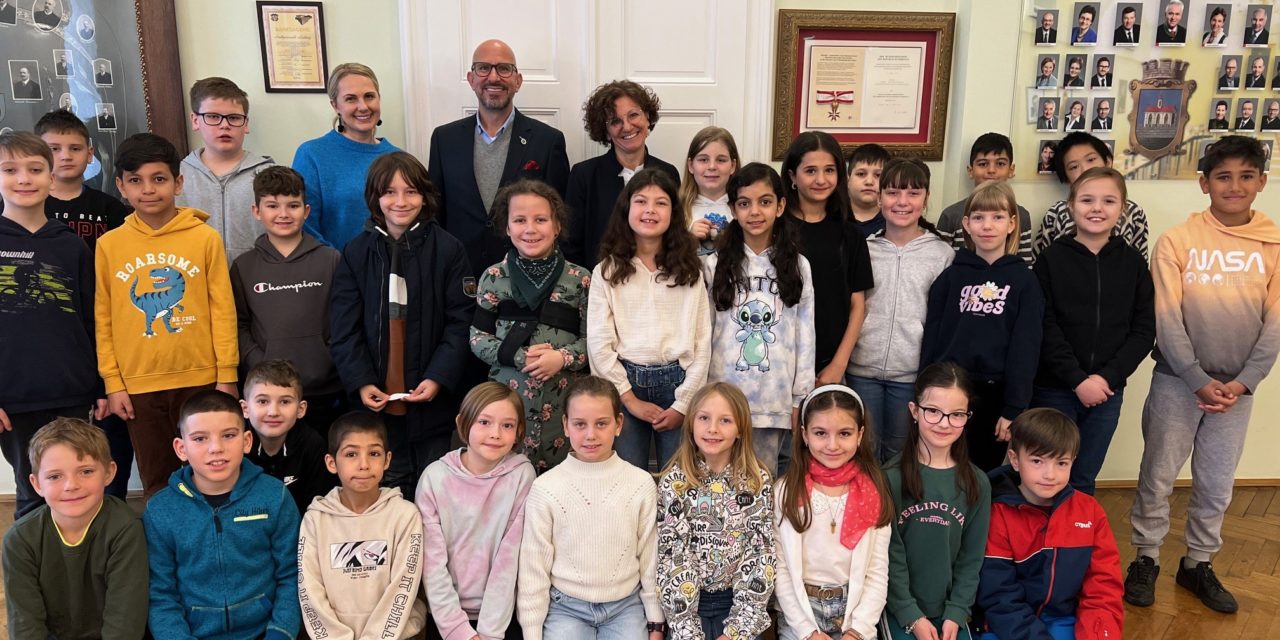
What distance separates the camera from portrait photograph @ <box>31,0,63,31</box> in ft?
9.57

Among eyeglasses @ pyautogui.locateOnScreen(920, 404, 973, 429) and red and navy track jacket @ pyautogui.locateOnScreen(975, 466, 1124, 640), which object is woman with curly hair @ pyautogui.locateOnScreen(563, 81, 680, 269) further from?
red and navy track jacket @ pyautogui.locateOnScreen(975, 466, 1124, 640)

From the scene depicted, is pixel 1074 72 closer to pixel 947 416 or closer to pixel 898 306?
pixel 898 306

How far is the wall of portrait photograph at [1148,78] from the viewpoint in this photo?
322cm

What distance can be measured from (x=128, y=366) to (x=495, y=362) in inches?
43.7

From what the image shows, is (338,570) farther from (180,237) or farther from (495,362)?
(180,237)

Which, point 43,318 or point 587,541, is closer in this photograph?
point 587,541

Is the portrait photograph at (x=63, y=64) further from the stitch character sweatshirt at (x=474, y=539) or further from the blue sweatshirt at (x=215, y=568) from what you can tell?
the stitch character sweatshirt at (x=474, y=539)

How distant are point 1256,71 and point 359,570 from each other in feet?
12.9

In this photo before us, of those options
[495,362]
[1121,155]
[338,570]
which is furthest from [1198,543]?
[338,570]

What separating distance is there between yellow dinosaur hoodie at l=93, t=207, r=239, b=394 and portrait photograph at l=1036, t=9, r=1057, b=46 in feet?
10.5

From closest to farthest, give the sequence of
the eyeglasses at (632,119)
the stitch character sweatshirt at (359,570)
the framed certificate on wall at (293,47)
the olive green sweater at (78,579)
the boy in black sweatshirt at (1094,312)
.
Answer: the olive green sweater at (78,579), the stitch character sweatshirt at (359,570), the boy in black sweatshirt at (1094,312), the eyeglasses at (632,119), the framed certificate on wall at (293,47)

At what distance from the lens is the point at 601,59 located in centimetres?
Answer: 319

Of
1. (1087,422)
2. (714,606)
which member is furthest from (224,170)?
(1087,422)

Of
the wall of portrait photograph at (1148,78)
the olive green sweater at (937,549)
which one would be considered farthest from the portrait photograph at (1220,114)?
the olive green sweater at (937,549)
